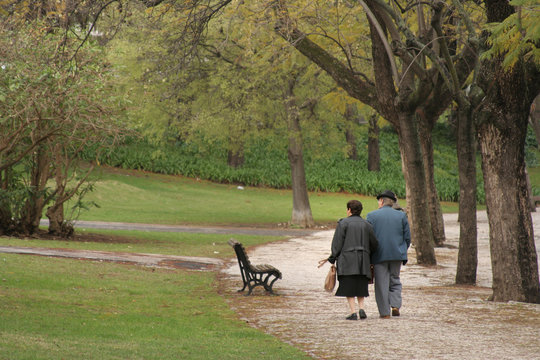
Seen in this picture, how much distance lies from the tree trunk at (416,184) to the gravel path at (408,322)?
60.2 inches

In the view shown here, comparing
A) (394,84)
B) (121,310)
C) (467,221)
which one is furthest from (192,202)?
(121,310)

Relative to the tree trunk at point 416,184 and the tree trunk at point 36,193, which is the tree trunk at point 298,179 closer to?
the tree trunk at point 36,193

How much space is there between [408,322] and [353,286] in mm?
825

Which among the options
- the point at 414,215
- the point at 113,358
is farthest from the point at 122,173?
the point at 113,358

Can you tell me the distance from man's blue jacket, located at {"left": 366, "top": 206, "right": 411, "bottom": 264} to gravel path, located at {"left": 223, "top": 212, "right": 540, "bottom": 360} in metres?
0.83

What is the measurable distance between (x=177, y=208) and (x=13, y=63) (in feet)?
76.5

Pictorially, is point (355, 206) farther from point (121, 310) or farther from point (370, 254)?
point (121, 310)

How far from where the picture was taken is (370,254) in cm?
1003

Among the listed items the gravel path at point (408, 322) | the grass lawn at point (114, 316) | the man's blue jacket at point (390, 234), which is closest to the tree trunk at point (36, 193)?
the grass lawn at point (114, 316)

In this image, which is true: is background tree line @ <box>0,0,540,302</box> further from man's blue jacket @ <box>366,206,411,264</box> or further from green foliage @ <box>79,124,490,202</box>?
green foliage @ <box>79,124,490,202</box>

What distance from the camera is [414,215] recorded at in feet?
57.2

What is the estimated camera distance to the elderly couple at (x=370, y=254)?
382 inches

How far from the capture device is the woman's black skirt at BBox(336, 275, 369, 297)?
9688 mm

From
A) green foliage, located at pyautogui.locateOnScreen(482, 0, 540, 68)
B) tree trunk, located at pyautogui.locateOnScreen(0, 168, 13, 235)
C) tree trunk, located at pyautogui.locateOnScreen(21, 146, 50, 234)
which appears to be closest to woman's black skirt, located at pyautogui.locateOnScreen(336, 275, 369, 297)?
green foliage, located at pyautogui.locateOnScreen(482, 0, 540, 68)
